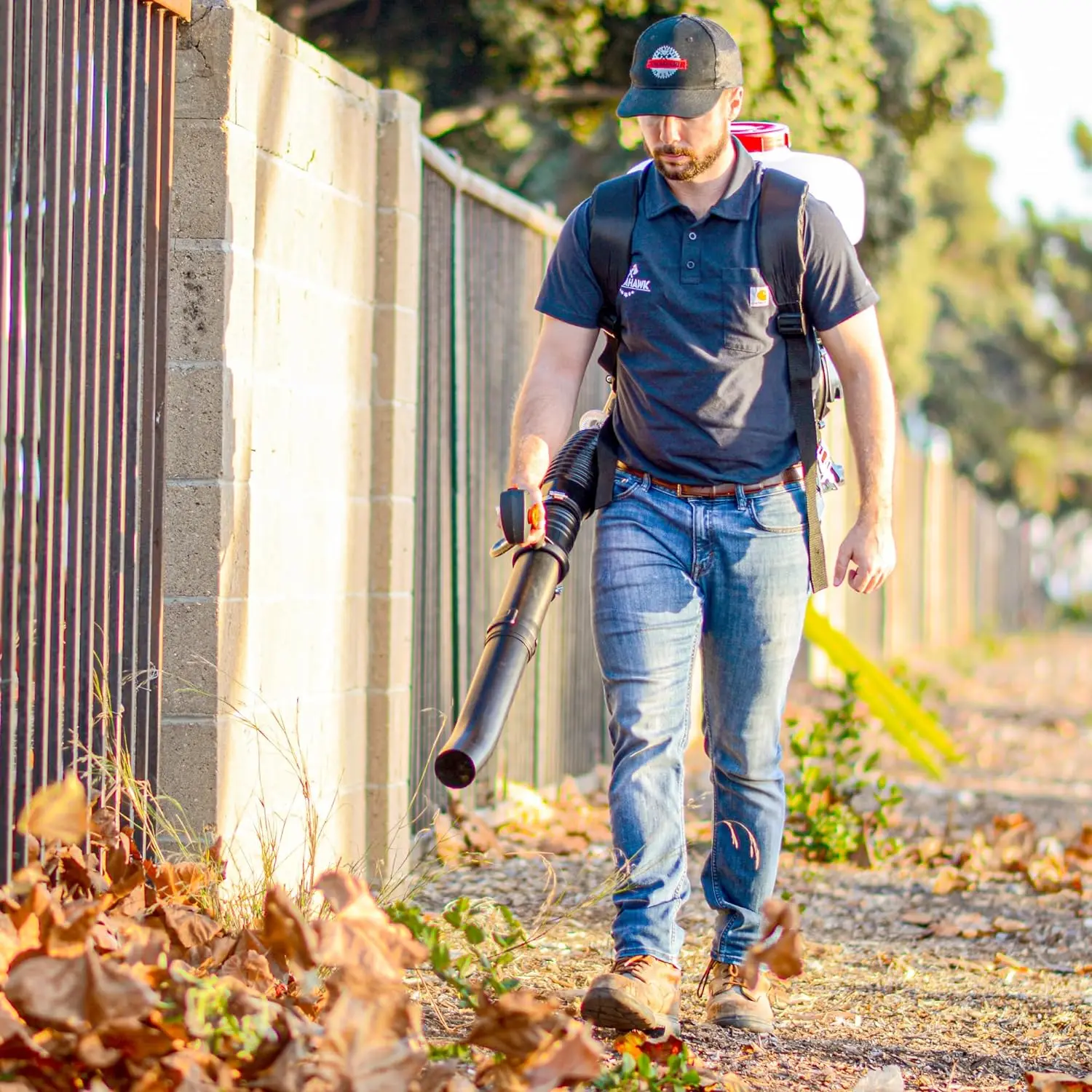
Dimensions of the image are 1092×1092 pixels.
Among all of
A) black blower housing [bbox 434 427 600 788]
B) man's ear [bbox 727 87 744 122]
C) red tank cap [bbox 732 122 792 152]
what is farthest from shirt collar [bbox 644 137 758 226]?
black blower housing [bbox 434 427 600 788]

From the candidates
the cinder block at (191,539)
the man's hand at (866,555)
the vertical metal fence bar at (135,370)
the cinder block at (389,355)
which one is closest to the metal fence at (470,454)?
the cinder block at (389,355)

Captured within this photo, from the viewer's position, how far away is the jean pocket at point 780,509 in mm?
3629

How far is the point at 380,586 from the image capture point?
4727mm

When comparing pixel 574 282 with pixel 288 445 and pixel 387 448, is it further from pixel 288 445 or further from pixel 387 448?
pixel 387 448

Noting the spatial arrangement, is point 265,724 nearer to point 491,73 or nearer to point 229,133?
point 229,133

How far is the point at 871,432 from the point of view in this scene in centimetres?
364

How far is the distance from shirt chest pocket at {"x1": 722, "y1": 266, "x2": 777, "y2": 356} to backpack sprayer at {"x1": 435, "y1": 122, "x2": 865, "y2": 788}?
250 mm

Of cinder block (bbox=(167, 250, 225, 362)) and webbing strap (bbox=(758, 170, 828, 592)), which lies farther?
cinder block (bbox=(167, 250, 225, 362))

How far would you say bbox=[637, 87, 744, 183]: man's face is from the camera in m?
3.47

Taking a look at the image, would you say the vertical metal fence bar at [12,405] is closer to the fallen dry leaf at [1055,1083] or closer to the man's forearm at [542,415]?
the man's forearm at [542,415]

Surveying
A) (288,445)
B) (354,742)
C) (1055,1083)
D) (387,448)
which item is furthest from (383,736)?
(1055,1083)

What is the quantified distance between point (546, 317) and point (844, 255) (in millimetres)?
715

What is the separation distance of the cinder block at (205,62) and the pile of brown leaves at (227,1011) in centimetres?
174

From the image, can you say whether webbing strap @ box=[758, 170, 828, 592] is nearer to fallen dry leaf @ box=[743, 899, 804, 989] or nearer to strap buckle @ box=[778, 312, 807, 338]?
strap buckle @ box=[778, 312, 807, 338]
